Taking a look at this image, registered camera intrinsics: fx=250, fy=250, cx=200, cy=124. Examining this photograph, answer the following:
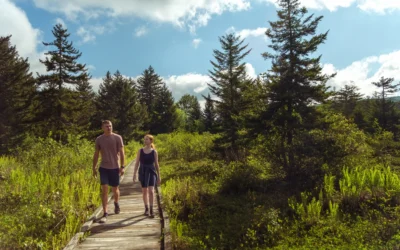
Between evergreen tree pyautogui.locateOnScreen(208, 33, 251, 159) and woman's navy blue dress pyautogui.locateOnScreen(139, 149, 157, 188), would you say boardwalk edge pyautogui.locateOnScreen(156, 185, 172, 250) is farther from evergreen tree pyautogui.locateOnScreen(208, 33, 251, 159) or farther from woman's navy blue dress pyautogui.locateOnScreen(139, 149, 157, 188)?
evergreen tree pyautogui.locateOnScreen(208, 33, 251, 159)

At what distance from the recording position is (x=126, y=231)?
546cm

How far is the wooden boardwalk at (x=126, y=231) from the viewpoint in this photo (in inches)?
189

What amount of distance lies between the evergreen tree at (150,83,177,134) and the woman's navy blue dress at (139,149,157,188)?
4564 cm

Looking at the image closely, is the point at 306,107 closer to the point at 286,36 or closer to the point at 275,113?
the point at 275,113

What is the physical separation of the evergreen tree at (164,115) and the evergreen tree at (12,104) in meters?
29.5

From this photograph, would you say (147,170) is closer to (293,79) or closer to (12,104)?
(293,79)

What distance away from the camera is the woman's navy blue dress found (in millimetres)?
6406

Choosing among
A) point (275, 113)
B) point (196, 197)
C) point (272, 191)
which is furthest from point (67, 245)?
point (275, 113)

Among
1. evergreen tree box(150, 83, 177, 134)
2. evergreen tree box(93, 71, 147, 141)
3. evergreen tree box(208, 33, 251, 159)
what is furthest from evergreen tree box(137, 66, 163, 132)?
evergreen tree box(208, 33, 251, 159)

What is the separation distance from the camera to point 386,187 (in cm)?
810

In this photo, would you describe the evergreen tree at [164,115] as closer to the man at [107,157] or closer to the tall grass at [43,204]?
the tall grass at [43,204]

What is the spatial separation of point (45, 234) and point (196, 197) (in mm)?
4483

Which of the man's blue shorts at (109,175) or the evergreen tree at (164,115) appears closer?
the man's blue shorts at (109,175)

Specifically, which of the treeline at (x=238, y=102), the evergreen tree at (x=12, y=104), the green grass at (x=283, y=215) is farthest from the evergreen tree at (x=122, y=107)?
the green grass at (x=283, y=215)
